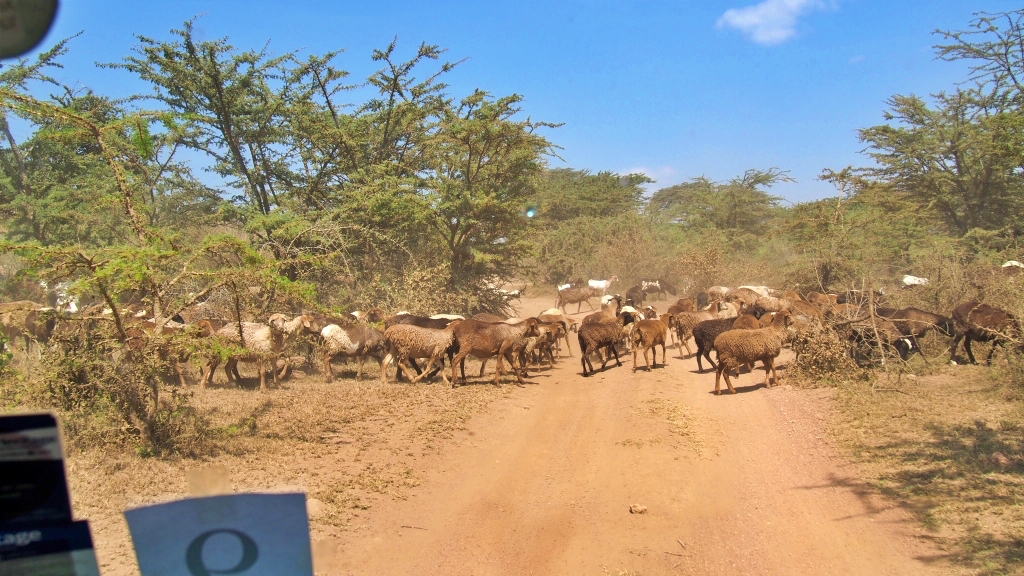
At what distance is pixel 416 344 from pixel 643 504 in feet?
21.8

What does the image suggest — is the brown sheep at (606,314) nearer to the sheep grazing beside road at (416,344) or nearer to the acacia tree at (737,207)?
the sheep grazing beside road at (416,344)

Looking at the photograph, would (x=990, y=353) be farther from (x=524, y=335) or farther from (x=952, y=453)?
(x=524, y=335)

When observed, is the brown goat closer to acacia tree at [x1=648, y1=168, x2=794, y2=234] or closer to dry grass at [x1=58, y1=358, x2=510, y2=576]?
dry grass at [x1=58, y1=358, x2=510, y2=576]

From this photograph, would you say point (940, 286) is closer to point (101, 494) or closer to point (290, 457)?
point (290, 457)

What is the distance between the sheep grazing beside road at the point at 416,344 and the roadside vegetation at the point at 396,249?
2.96ft

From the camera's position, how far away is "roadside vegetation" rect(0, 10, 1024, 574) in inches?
293

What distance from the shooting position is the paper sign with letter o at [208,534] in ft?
7.32

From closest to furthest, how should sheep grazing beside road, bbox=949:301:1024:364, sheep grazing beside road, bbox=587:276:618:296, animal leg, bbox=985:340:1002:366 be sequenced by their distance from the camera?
sheep grazing beside road, bbox=949:301:1024:364, animal leg, bbox=985:340:1002:366, sheep grazing beside road, bbox=587:276:618:296

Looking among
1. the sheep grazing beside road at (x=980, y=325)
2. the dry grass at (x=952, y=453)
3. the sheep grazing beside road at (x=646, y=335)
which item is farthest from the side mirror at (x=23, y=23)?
the sheep grazing beside road at (x=980, y=325)

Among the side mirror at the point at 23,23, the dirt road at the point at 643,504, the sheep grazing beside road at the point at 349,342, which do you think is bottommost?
the dirt road at the point at 643,504

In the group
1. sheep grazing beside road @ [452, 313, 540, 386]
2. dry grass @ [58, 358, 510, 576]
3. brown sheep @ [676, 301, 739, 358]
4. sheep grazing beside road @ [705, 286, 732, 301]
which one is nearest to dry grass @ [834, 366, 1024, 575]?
brown sheep @ [676, 301, 739, 358]

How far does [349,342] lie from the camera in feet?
43.4

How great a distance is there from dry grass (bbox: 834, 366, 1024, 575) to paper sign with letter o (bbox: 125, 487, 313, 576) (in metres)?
5.76

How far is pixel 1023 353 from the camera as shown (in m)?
10.6
